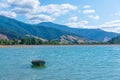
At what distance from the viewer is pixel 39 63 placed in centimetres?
7681

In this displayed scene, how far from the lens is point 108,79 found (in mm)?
50188

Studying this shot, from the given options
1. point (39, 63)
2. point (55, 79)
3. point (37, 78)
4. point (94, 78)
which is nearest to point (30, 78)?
point (37, 78)

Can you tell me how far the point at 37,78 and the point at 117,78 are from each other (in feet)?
46.2

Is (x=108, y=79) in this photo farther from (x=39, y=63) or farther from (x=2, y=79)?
(x=39, y=63)

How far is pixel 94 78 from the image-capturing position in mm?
50906

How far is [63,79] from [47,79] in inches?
109

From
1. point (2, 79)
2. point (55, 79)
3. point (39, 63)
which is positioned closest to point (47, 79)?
point (55, 79)

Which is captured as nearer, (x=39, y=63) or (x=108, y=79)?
(x=108, y=79)

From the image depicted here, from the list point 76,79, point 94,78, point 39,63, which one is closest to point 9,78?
point 76,79

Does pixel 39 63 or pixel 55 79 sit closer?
pixel 55 79

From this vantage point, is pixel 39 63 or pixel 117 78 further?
pixel 39 63

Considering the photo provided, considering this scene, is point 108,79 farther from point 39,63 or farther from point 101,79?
point 39,63

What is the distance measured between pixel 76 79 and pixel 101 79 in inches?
177

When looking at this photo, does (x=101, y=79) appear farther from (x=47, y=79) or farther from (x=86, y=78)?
(x=47, y=79)
